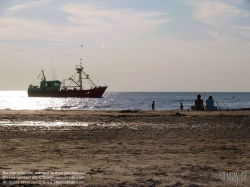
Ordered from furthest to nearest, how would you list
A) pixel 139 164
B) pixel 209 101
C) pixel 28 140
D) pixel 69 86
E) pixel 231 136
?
pixel 69 86, pixel 209 101, pixel 231 136, pixel 28 140, pixel 139 164

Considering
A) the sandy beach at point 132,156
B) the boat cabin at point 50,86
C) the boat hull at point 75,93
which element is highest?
the boat cabin at point 50,86

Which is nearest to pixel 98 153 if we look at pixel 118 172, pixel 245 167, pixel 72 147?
pixel 72 147

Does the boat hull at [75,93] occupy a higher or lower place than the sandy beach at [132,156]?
higher

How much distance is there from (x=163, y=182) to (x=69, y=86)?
389 feet

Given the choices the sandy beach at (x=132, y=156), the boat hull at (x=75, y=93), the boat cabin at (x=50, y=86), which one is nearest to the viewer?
the sandy beach at (x=132, y=156)

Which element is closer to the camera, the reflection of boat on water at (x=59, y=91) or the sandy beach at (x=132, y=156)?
the sandy beach at (x=132, y=156)

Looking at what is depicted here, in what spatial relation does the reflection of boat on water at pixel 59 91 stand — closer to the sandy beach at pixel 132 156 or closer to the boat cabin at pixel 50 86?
the boat cabin at pixel 50 86

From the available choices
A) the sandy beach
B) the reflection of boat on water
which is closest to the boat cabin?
the reflection of boat on water

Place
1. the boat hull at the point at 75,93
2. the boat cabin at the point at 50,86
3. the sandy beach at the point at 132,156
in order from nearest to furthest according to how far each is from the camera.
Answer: the sandy beach at the point at 132,156 < the boat hull at the point at 75,93 < the boat cabin at the point at 50,86

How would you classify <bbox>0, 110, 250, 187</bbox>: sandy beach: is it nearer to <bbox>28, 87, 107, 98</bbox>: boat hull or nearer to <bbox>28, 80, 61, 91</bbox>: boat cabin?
<bbox>28, 87, 107, 98</bbox>: boat hull

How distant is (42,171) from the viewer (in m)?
7.38

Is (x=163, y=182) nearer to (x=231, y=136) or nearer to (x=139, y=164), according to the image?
(x=139, y=164)

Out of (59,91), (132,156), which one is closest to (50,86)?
(59,91)

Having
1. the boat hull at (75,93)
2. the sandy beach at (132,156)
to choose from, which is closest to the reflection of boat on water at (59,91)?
the boat hull at (75,93)
